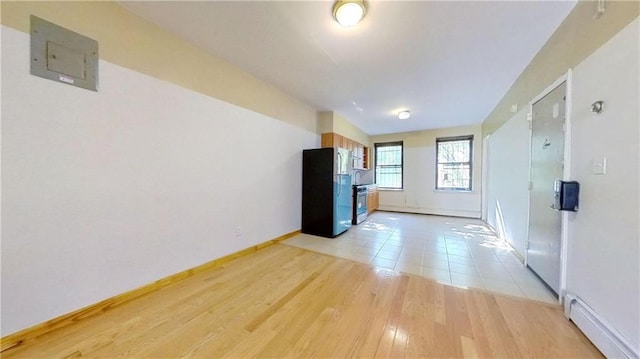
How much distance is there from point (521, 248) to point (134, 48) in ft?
16.4

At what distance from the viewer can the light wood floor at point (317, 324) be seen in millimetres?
1387

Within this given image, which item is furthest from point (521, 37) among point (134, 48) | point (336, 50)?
point (134, 48)

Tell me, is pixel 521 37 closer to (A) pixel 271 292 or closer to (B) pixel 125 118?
(A) pixel 271 292

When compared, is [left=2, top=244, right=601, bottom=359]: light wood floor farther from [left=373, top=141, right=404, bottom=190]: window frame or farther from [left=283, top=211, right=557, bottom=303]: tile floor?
[left=373, top=141, right=404, bottom=190]: window frame

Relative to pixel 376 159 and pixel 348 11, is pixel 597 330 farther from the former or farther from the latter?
pixel 376 159

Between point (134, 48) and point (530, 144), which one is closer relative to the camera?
point (134, 48)

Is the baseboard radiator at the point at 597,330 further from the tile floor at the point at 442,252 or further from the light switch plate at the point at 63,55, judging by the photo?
the light switch plate at the point at 63,55

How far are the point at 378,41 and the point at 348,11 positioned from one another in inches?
25.2

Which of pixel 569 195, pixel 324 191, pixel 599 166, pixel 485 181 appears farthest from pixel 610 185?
pixel 485 181

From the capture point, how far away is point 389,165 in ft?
22.9

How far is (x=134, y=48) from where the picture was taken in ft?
6.46

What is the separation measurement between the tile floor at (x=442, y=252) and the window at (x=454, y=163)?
1.33 meters

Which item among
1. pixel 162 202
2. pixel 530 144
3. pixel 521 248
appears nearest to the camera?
pixel 162 202

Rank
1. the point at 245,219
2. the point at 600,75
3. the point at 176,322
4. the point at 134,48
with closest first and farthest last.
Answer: the point at 600,75 → the point at 176,322 → the point at 134,48 → the point at 245,219
